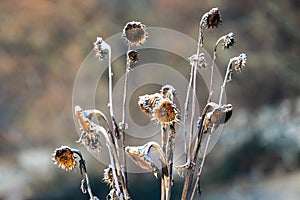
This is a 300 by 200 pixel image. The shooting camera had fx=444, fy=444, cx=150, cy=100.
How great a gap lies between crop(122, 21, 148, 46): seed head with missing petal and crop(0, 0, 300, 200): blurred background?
0.89 metres

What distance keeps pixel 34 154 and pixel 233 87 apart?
0.75 meters

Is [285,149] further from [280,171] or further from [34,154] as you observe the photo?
[34,154]

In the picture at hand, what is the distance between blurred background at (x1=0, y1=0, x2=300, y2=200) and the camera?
148 cm

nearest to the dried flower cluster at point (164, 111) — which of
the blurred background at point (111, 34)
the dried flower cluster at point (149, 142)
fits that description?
the dried flower cluster at point (149, 142)

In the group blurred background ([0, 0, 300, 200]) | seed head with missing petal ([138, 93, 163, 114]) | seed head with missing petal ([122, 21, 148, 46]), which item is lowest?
seed head with missing petal ([138, 93, 163, 114])

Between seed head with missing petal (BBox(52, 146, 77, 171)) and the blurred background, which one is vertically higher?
the blurred background

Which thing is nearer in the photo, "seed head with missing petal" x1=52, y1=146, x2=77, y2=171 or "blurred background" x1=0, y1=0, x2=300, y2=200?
"seed head with missing petal" x1=52, y1=146, x2=77, y2=171

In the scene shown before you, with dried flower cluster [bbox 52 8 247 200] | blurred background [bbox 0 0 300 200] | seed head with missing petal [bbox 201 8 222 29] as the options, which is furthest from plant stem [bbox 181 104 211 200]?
blurred background [bbox 0 0 300 200]

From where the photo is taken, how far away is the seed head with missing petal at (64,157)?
1.84 ft

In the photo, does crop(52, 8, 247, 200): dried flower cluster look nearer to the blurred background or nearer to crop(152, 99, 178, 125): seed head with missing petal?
crop(152, 99, 178, 125): seed head with missing petal

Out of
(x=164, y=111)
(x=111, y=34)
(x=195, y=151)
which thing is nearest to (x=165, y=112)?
(x=164, y=111)

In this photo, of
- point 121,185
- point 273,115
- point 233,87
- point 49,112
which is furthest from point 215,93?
point 121,185

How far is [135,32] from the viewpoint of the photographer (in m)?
0.63

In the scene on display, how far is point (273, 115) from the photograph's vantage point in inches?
66.4
